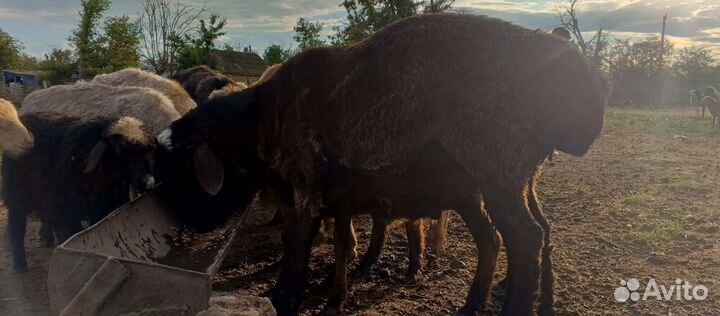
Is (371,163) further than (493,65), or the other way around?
(371,163)

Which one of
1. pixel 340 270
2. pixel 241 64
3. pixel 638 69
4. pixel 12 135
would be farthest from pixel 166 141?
pixel 638 69

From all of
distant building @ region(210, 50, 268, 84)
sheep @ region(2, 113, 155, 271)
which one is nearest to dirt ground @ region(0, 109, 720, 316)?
sheep @ region(2, 113, 155, 271)

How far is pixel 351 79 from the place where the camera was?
159 inches

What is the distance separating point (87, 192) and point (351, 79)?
104 inches

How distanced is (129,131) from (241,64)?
40.6 meters

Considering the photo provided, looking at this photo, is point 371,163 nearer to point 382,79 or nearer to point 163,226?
point 382,79

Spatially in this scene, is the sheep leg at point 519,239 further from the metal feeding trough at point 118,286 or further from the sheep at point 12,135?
the sheep at point 12,135

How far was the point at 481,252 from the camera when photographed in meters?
4.32

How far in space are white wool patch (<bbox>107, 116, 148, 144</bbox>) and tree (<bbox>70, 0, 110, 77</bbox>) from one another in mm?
27069

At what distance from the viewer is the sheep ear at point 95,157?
4578 mm

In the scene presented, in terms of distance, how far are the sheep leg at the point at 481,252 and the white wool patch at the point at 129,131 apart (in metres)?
2.91

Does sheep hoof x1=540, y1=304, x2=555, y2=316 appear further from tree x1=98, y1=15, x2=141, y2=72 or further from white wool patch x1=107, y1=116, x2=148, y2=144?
tree x1=98, y1=15, x2=141, y2=72

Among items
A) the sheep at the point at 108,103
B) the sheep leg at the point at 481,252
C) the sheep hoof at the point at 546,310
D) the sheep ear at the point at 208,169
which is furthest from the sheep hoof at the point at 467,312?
the sheep at the point at 108,103

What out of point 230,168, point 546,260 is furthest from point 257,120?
point 546,260
